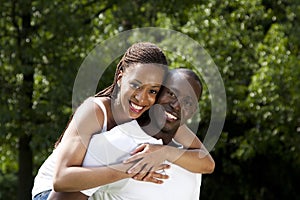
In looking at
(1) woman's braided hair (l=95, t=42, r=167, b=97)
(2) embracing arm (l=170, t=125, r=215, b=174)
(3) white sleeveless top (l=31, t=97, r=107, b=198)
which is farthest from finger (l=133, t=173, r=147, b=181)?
(1) woman's braided hair (l=95, t=42, r=167, b=97)

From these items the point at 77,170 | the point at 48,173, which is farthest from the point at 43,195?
the point at 77,170

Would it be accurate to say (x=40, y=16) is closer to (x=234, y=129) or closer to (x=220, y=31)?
(x=220, y=31)

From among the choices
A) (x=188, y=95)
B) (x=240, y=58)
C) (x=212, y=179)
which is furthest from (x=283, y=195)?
(x=188, y=95)

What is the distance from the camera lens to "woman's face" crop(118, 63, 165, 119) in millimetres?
3222

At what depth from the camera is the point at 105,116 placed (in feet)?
10.6

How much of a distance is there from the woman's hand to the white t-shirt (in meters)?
0.03

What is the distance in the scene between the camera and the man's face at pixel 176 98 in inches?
131

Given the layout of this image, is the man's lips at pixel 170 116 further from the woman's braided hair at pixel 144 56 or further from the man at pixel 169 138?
the woman's braided hair at pixel 144 56

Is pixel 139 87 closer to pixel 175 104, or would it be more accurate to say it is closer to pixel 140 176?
pixel 175 104

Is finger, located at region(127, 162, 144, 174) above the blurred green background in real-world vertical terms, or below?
above

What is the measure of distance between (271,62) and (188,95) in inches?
271

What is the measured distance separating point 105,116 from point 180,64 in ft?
21.9

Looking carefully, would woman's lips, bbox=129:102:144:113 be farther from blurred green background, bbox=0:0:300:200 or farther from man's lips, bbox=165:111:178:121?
blurred green background, bbox=0:0:300:200

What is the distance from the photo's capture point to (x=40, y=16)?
9320mm
